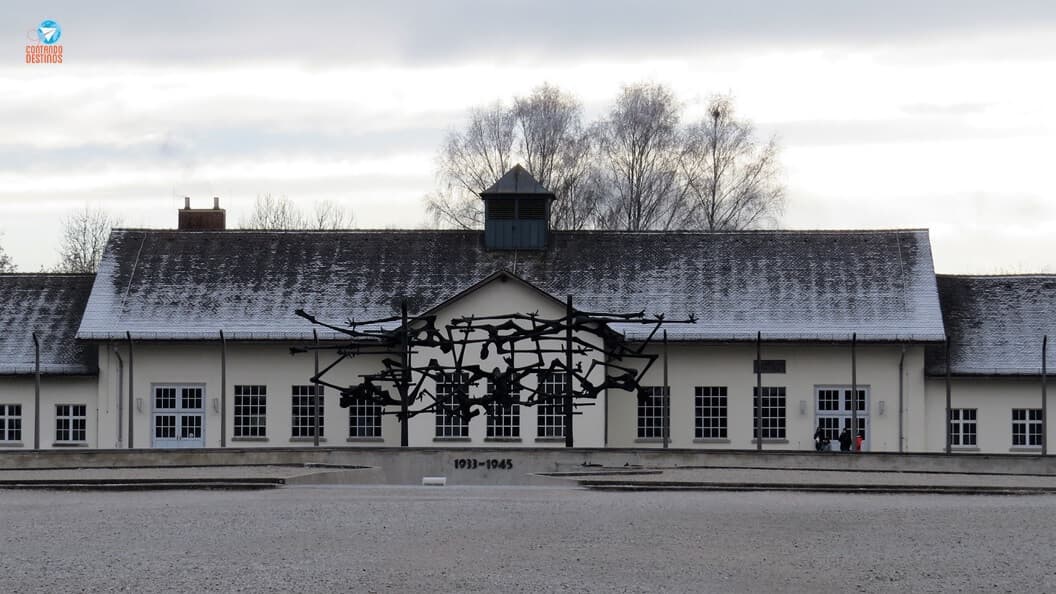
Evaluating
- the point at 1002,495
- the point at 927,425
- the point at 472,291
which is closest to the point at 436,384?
the point at 472,291

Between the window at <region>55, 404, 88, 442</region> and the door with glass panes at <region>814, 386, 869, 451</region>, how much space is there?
2089cm

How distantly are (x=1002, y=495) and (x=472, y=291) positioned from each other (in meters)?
19.4

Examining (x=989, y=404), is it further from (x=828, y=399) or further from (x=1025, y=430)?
(x=828, y=399)

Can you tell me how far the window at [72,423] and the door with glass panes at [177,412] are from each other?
6.70 feet

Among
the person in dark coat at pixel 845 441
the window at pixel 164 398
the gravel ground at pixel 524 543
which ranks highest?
the window at pixel 164 398

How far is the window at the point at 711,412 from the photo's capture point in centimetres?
4938

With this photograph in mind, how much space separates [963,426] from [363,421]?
671 inches

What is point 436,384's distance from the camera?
158ft

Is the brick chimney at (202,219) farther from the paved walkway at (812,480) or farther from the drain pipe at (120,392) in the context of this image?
the paved walkway at (812,480)

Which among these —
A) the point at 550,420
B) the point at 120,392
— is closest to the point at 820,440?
the point at 550,420

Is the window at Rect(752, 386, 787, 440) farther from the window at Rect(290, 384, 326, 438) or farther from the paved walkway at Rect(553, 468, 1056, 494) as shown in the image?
the window at Rect(290, 384, 326, 438)

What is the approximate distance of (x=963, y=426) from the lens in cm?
4903

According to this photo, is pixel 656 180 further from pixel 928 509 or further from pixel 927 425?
pixel 928 509

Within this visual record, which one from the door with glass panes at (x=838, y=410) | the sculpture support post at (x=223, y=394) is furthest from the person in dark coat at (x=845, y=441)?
the sculpture support post at (x=223, y=394)
